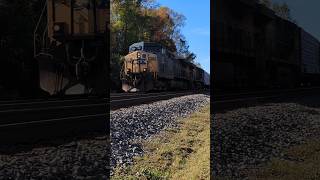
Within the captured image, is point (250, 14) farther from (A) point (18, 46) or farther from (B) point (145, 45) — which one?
(A) point (18, 46)

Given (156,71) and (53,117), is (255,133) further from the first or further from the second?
(156,71)

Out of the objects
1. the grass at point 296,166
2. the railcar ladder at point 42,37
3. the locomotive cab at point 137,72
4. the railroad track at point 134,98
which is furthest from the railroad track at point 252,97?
the railcar ladder at point 42,37

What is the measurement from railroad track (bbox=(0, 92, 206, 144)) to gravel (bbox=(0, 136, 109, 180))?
0.47ft

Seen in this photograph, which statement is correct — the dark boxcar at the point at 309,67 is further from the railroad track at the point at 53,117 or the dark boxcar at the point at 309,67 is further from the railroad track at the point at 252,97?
the railroad track at the point at 53,117

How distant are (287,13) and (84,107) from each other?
9.86 ft

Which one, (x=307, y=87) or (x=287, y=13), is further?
(x=307, y=87)

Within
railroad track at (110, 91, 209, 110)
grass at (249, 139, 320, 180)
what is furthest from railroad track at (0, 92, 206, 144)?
grass at (249, 139, 320, 180)

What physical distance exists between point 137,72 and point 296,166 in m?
3.09

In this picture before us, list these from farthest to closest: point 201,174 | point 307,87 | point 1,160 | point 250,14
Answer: point 307,87 < point 250,14 < point 201,174 < point 1,160

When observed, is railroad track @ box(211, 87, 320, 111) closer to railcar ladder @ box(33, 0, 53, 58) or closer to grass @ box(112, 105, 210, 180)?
grass @ box(112, 105, 210, 180)

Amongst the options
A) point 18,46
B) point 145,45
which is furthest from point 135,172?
point 18,46

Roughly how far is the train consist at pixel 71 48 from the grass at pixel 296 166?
2311 mm

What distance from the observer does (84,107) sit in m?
5.38

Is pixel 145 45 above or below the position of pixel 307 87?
above
